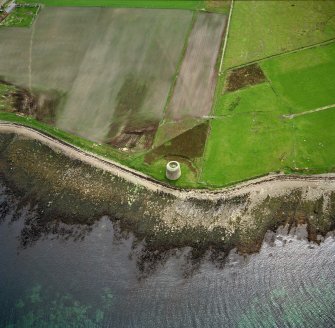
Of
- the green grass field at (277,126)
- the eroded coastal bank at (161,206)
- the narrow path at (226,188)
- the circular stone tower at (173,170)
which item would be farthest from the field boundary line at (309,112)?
the circular stone tower at (173,170)

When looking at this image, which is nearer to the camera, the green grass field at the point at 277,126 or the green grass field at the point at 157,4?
the green grass field at the point at 277,126

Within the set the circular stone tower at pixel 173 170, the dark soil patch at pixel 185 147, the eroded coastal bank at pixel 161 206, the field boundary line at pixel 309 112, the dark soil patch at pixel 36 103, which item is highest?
the field boundary line at pixel 309 112

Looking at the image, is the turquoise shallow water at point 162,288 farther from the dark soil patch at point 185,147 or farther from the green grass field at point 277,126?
the dark soil patch at point 185,147

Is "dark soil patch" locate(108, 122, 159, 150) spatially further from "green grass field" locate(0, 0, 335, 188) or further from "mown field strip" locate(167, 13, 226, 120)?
"mown field strip" locate(167, 13, 226, 120)

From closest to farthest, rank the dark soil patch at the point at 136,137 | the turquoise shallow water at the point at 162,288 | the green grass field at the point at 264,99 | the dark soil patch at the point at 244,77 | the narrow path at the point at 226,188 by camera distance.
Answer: the turquoise shallow water at the point at 162,288 < the narrow path at the point at 226,188 < the green grass field at the point at 264,99 < the dark soil patch at the point at 136,137 < the dark soil patch at the point at 244,77

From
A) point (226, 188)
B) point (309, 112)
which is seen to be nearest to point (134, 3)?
point (309, 112)

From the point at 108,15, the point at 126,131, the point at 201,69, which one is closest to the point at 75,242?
the point at 126,131

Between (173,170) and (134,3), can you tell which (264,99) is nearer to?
(173,170)

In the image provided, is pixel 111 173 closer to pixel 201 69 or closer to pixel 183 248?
pixel 183 248
